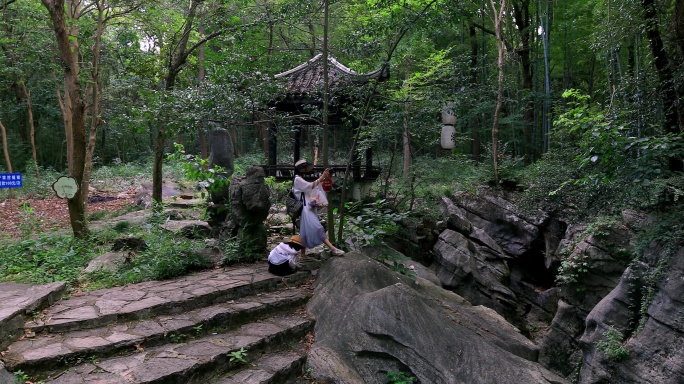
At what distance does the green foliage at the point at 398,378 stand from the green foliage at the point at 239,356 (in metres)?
1.37

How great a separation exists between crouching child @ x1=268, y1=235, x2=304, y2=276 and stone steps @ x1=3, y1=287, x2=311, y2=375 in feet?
1.82

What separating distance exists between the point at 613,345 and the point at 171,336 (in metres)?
5.22

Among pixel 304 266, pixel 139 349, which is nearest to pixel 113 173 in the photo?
pixel 304 266

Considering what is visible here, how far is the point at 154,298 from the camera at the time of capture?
187 inches

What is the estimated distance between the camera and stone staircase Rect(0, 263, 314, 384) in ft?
11.6

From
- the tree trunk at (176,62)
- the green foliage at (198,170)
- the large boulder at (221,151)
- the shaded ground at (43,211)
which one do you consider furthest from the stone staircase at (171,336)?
the tree trunk at (176,62)

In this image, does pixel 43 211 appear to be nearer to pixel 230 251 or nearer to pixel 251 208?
pixel 230 251

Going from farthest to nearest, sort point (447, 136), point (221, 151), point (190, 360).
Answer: point (447, 136) → point (221, 151) → point (190, 360)

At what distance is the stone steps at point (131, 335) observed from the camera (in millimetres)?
3547

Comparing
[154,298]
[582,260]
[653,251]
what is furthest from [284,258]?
[582,260]

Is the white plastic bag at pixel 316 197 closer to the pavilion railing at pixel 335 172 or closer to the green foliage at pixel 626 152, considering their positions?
the green foliage at pixel 626 152

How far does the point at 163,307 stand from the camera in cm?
457

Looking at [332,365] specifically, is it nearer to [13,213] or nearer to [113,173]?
[13,213]

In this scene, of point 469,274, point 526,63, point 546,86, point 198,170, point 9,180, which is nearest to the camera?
point 198,170
